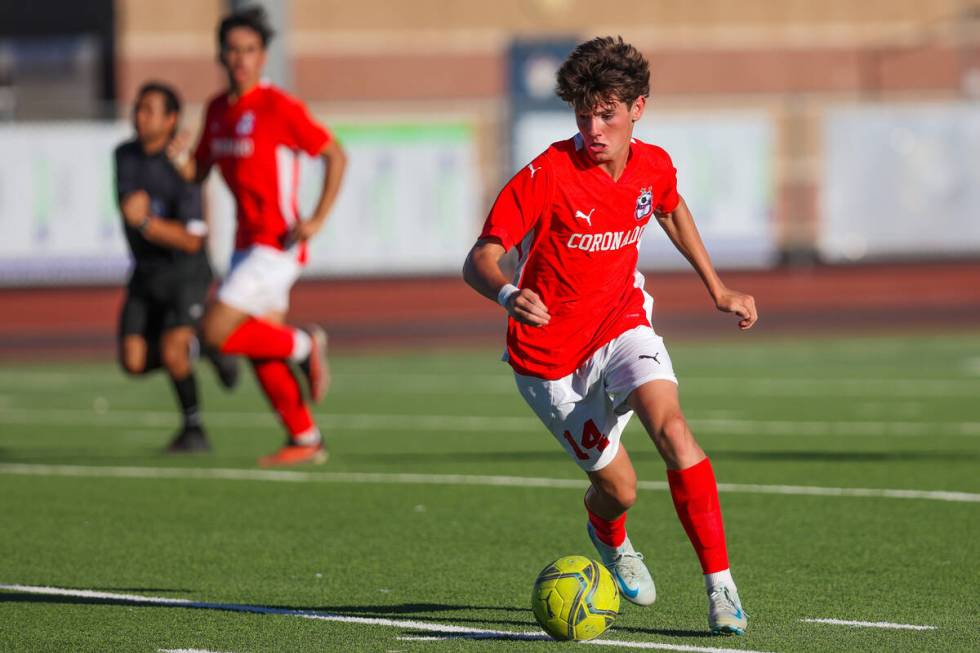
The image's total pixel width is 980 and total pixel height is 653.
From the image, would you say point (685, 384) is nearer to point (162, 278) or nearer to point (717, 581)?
point (162, 278)

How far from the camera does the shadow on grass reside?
6609 millimetres

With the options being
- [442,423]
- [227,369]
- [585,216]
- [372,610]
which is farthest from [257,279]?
[585,216]

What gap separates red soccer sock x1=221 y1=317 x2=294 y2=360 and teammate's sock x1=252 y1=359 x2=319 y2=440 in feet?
0.23

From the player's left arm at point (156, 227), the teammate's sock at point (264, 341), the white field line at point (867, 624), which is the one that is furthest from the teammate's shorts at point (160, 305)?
the white field line at point (867, 624)

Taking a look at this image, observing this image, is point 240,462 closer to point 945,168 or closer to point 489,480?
point 489,480

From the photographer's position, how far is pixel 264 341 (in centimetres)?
1151

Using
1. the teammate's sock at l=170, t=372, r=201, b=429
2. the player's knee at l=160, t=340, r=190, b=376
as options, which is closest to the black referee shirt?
the player's knee at l=160, t=340, r=190, b=376

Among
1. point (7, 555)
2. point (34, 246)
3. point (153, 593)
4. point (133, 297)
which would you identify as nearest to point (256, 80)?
point (133, 297)

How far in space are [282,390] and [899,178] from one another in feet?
46.2

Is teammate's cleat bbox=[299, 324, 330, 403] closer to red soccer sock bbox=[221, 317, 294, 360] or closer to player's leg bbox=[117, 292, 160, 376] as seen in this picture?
red soccer sock bbox=[221, 317, 294, 360]

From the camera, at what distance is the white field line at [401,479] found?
33.2 ft

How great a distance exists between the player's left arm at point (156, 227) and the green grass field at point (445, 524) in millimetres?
1360

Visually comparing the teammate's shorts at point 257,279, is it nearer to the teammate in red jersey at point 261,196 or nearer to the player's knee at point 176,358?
the teammate in red jersey at point 261,196

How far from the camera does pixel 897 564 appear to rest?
7.98 metres
